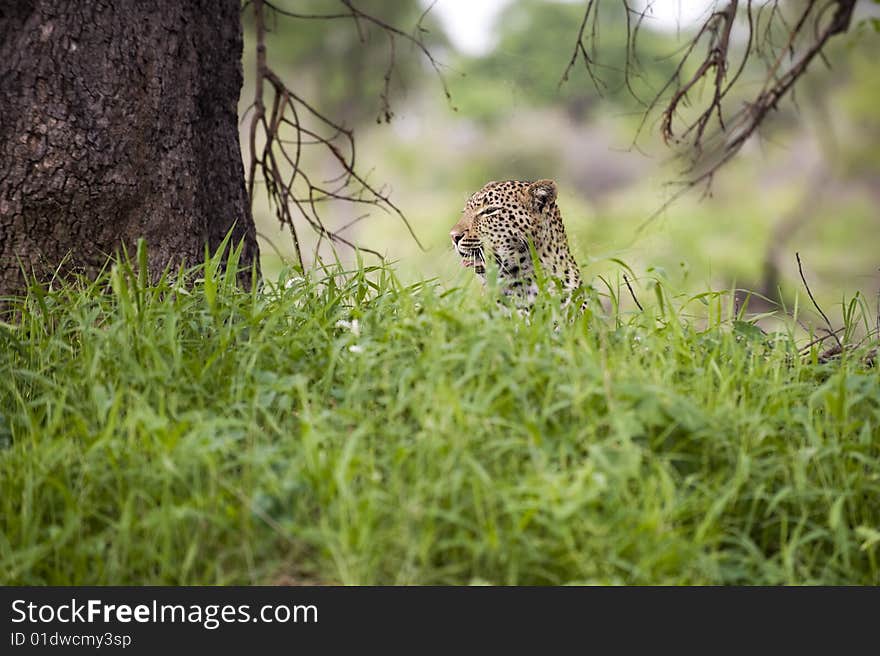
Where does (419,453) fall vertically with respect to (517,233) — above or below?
below

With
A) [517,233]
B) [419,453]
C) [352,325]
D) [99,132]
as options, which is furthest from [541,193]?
[419,453]

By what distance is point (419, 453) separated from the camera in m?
2.56

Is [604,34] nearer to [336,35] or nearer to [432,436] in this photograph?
[336,35]

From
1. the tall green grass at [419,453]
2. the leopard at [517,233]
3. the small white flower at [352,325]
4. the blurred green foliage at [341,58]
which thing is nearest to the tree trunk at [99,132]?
the tall green grass at [419,453]

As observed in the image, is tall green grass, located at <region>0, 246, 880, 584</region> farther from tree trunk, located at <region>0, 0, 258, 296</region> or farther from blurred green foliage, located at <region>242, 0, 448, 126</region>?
blurred green foliage, located at <region>242, 0, 448, 126</region>

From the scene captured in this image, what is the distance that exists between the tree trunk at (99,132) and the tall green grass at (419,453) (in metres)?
0.55

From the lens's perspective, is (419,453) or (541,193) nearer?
(419,453)

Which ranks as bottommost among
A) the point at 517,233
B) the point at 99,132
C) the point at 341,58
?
the point at 99,132

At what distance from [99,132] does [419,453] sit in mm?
1957

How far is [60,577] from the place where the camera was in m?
2.50

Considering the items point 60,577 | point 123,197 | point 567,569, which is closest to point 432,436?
point 567,569

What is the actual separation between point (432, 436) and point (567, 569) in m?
0.46

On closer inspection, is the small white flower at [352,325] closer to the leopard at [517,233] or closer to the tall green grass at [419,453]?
the tall green grass at [419,453]

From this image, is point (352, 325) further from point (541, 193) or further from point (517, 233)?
point (541, 193)
